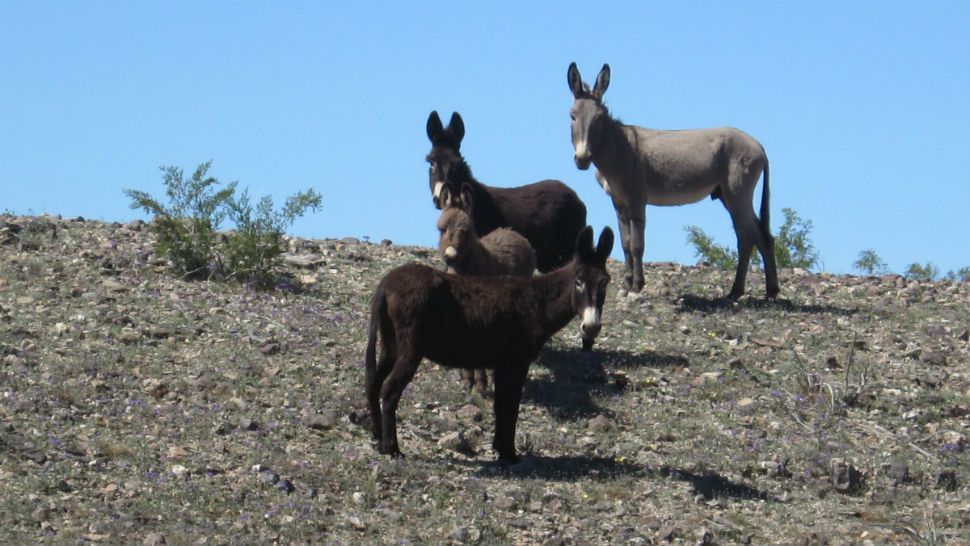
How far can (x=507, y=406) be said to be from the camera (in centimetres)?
1080

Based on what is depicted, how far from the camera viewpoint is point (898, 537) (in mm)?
9953

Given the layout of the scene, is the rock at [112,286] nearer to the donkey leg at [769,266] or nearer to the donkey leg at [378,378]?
the donkey leg at [378,378]

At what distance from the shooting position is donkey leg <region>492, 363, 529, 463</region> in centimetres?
1080

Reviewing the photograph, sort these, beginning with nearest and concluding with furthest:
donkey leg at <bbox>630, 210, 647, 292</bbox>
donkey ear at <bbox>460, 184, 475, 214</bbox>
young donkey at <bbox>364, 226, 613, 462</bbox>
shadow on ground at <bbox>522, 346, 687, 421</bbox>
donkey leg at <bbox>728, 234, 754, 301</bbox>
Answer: young donkey at <bbox>364, 226, 613, 462</bbox> < shadow on ground at <bbox>522, 346, 687, 421</bbox> < donkey ear at <bbox>460, 184, 475, 214</bbox> < donkey leg at <bbox>630, 210, 647, 292</bbox> < donkey leg at <bbox>728, 234, 754, 301</bbox>

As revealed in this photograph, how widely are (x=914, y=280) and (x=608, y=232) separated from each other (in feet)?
29.5

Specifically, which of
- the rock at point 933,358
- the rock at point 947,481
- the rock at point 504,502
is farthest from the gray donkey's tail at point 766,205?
the rock at point 504,502

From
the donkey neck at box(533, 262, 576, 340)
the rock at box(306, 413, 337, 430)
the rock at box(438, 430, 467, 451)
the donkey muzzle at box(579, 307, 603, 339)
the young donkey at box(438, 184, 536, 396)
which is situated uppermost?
the young donkey at box(438, 184, 536, 396)

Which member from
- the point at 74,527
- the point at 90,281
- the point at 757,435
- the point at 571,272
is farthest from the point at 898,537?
the point at 90,281

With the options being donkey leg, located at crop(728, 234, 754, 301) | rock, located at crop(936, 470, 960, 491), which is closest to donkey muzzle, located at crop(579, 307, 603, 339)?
rock, located at crop(936, 470, 960, 491)

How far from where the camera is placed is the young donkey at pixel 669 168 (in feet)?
56.3

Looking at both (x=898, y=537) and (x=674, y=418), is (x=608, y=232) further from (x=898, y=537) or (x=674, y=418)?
(x=898, y=537)

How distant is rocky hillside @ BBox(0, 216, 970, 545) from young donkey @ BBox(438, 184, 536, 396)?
2.97 feet

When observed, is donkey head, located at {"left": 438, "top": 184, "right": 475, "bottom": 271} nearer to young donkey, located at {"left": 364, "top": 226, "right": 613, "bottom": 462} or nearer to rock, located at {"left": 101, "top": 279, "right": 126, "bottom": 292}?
young donkey, located at {"left": 364, "top": 226, "right": 613, "bottom": 462}

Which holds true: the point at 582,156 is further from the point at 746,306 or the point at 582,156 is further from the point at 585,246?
the point at 585,246
